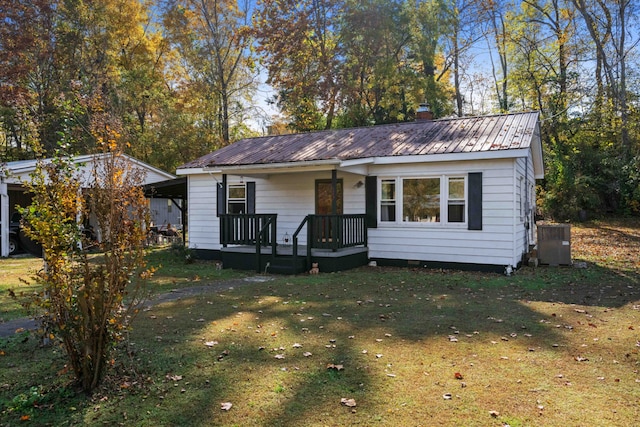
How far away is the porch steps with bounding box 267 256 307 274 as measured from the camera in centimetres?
1077

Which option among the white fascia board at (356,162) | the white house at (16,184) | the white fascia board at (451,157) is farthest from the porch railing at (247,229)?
the white fascia board at (451,157)

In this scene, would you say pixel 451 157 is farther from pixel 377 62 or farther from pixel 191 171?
pixel 377 62

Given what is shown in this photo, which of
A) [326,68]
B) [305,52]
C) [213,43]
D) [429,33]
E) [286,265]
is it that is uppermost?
[213,43]

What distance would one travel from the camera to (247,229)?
11.6m

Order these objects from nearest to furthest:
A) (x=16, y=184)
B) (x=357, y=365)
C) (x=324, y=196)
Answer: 1. (x=357, y=365)
2. (x=324, y=196)
3. (x=16, y=184)

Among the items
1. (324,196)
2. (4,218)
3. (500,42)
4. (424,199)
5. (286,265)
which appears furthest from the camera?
(500,42)

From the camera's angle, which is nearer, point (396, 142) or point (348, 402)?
point (348, 402)

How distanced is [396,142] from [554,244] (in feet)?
15.3

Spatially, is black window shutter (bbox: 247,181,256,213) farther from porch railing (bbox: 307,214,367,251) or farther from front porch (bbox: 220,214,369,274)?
porch railing (bbox: 307,214,367,251)

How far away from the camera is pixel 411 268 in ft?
36.6

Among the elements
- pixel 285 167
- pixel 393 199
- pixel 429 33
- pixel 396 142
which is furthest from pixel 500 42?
pixel 285 167

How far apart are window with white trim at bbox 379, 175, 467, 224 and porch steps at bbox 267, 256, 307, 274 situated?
2.41 meters

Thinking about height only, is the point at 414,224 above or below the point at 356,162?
below

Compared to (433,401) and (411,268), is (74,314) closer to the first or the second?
(433,401)
